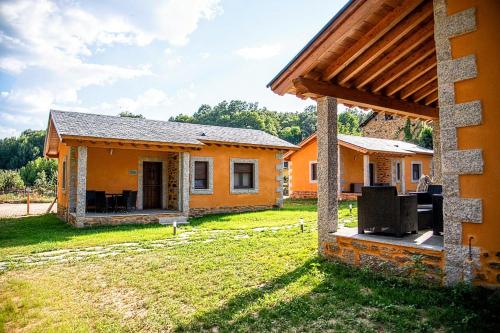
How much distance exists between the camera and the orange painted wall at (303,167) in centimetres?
2078

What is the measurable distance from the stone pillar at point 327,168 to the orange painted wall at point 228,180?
8879 millimetres

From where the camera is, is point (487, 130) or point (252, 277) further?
point (252, 277)

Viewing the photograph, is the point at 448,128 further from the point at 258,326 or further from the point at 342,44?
the point at 258,326

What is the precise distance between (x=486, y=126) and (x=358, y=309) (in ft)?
7.91

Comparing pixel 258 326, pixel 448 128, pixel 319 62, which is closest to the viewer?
pixel 258 326

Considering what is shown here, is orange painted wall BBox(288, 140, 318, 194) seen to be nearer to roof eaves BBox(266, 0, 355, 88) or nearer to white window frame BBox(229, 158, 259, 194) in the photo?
white window frame BBox(229, 158, 259, 194)

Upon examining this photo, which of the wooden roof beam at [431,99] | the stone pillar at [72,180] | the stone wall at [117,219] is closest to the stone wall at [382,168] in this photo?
the wooden roof beam at [431,99]

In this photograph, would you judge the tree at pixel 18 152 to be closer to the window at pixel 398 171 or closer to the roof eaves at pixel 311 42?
the window at pixel 398 171

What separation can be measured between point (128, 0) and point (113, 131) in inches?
196

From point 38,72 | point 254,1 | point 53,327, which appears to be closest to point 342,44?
point 254,1

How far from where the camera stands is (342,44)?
4.91m

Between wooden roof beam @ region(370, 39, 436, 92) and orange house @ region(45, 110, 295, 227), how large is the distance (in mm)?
7733

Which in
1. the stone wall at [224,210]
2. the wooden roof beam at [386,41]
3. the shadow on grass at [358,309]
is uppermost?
the wooden roof beam at [386,41]

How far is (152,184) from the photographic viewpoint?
1422 centimetres
